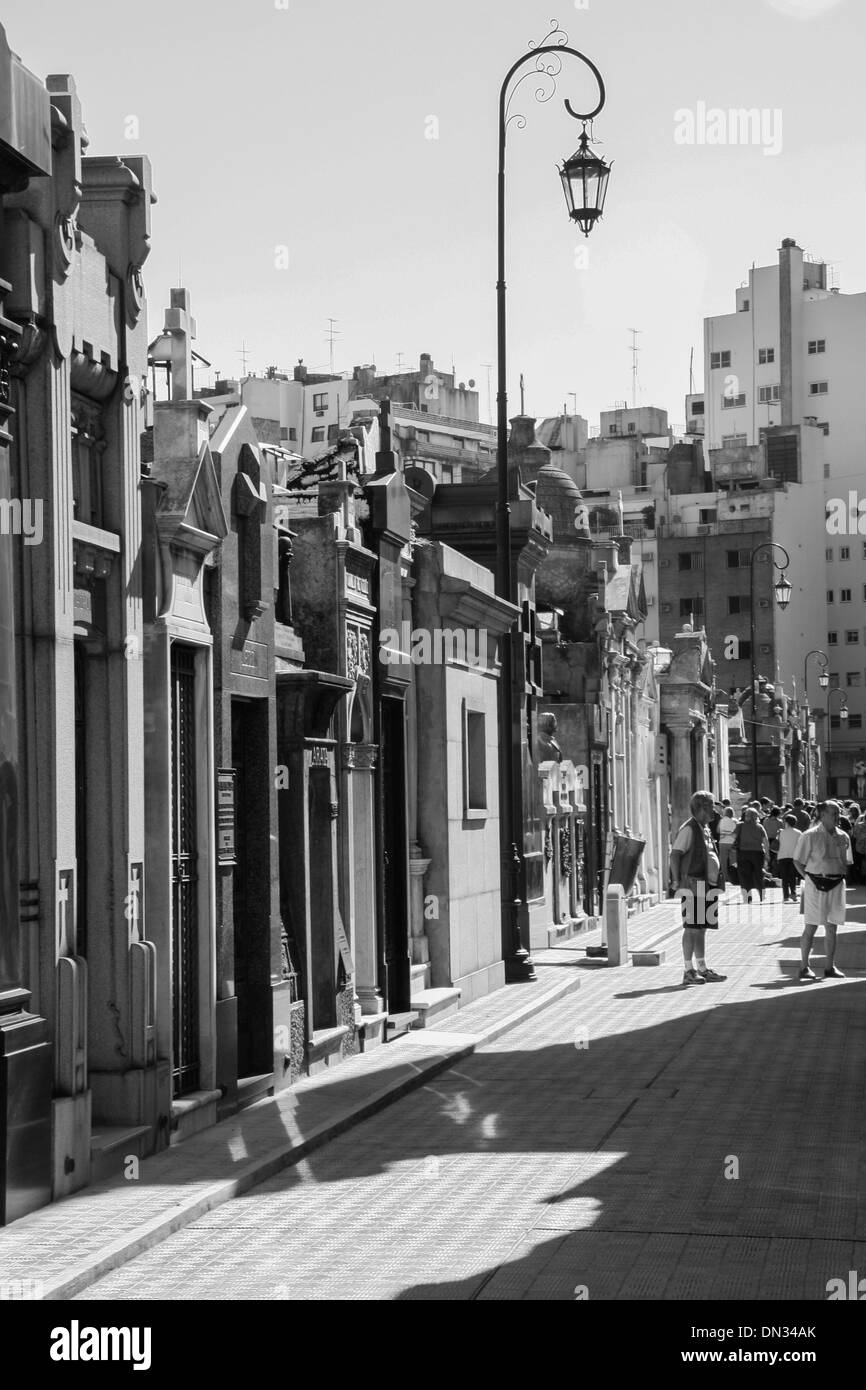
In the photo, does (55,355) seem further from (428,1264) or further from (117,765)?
(428,1264)

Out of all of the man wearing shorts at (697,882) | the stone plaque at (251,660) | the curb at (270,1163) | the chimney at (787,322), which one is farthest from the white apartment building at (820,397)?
the stone plaque at (251,660)

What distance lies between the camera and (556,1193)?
398 inches

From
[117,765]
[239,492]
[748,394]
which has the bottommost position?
[117,765]

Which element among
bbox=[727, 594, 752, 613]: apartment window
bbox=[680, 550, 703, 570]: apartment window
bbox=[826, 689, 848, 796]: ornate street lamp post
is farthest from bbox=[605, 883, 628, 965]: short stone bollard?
bbox=[826, 689, 848, 796]: ornate street lamp post

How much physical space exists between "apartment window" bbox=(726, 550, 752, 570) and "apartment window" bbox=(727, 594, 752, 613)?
1328 mm

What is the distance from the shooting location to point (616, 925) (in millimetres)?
24328

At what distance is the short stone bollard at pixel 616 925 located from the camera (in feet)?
79.7

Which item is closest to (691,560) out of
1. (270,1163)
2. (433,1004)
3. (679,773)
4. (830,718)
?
(830,718)

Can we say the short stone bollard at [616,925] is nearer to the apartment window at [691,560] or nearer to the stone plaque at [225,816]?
the stone plaque at [225,816]

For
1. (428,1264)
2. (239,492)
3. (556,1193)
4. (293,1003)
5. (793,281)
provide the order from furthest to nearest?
(793,281) < (293,1003) < (239,492) < (556,1193) < (428,1264)

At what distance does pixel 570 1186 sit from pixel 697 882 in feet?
33.8
